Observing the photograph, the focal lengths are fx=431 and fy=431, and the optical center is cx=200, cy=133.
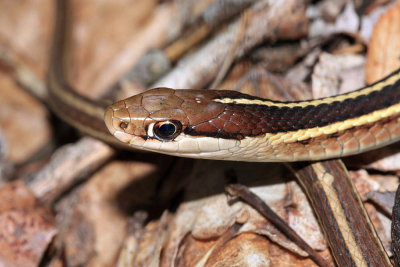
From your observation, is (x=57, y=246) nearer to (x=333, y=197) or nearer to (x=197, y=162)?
(x=197, y=162)

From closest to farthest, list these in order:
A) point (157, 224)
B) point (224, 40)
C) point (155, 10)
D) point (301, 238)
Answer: point (301, 238) → point (157, 224) → point (224, 40) → point (155, 10)

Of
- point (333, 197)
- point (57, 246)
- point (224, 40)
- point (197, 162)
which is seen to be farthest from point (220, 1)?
point (57, 246)

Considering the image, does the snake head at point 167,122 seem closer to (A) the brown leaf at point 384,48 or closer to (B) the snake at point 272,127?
(B) the snake at point 272,127

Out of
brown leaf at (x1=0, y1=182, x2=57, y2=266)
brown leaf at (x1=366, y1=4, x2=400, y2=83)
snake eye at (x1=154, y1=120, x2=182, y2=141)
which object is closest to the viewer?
snake eye at (x1=154, y1=120, x2=182, y2=141)

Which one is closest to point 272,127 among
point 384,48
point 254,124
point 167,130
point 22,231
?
point 254,124

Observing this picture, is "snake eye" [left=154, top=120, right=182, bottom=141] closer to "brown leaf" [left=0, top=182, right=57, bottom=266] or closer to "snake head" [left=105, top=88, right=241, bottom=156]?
"snake head" [left=105, top=88, right=241, bottom=156]

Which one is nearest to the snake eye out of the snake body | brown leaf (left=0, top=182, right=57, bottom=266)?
the snake body

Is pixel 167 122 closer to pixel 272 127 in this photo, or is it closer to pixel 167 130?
pixel 167 130
